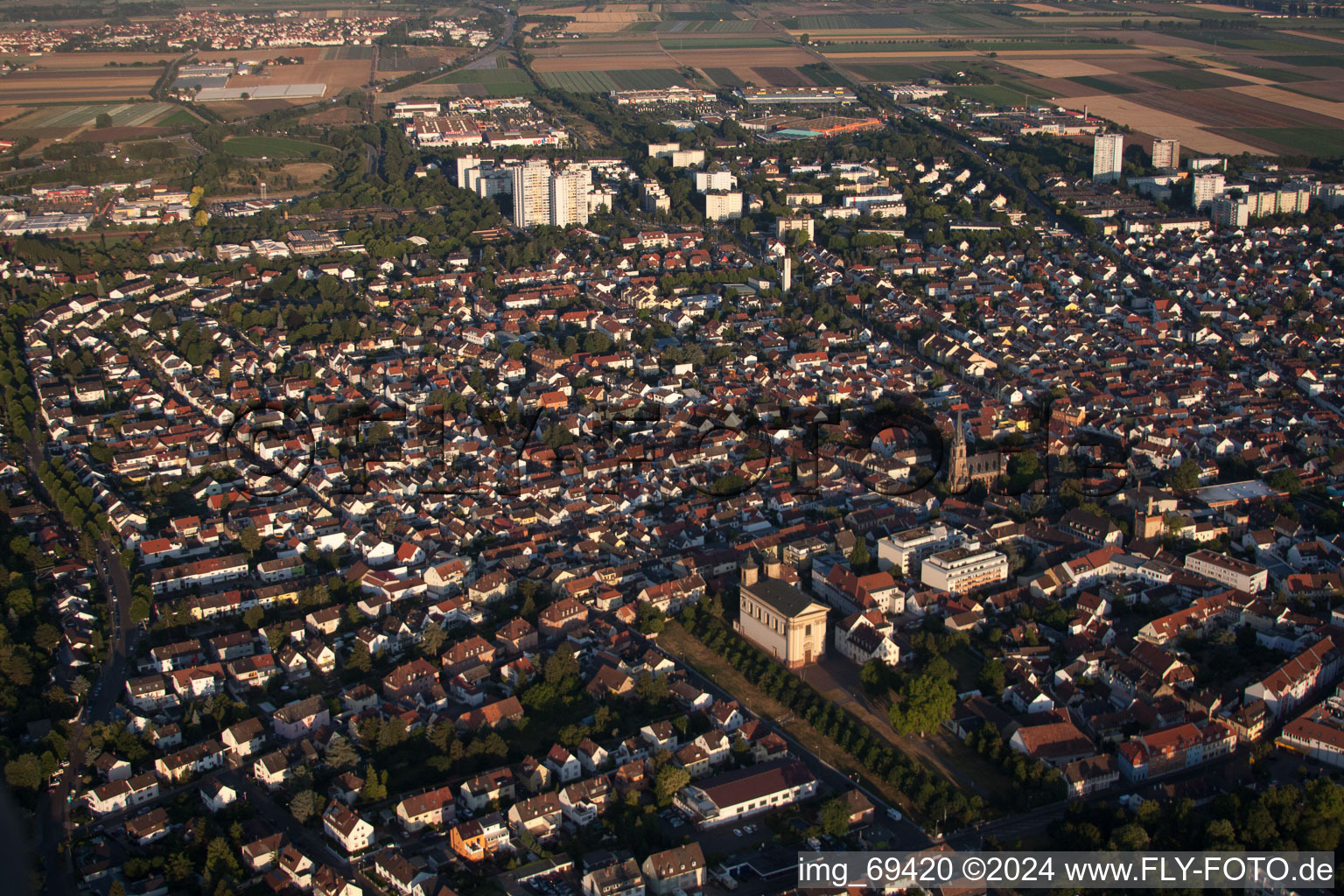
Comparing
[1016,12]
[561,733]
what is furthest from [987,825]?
[1016,12]

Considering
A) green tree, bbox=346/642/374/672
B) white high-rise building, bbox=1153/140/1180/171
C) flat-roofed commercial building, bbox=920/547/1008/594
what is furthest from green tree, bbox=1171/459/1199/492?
white high-rise building, bbox=1153/140/1180/171

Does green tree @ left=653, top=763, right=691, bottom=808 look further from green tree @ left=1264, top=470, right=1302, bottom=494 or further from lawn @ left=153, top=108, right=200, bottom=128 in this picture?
lawn @ left=153, top=108, right=200, bottom=128

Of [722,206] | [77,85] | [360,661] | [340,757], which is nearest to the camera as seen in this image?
[340,757]

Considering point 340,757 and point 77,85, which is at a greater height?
point 77,85

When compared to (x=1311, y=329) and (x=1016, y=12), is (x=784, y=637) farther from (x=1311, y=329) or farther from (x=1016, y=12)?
(x=1016, y=12)

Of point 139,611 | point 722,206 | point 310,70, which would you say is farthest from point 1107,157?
point 310,70

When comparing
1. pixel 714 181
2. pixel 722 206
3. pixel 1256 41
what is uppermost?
pixel 1256 41

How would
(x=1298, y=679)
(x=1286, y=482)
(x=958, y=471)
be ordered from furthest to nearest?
(x=958, y=471) < (x=1286, y=482) < (x=1298, y=679)

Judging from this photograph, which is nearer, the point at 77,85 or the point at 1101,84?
the point at 1101,84

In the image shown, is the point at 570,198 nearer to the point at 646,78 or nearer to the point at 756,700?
the point at 646,78
